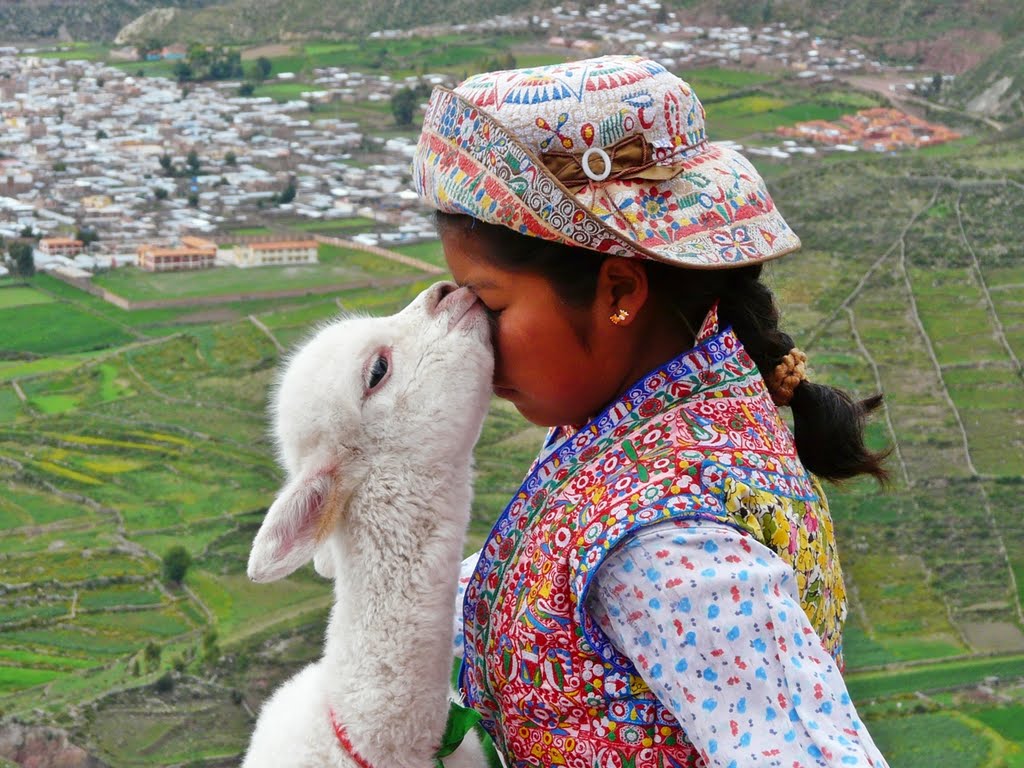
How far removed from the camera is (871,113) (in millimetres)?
20391

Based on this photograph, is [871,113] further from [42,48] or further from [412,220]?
[42,48]

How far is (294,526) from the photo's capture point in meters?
1.07

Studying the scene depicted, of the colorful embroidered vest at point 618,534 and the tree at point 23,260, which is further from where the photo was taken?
the tree at point 23,260

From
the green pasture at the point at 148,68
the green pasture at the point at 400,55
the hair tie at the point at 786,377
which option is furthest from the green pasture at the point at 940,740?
the green pasture at the point at 148,68

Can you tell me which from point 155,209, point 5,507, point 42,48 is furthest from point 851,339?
point 42,48

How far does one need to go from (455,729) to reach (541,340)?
35 centimetres

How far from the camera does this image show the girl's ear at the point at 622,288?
1083 mm

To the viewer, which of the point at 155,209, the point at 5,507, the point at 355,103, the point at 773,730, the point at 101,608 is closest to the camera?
the point at 773,730

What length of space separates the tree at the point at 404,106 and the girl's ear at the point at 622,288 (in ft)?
74.6

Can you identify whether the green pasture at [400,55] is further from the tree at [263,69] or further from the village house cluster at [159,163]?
the village house cluster at [159,163]

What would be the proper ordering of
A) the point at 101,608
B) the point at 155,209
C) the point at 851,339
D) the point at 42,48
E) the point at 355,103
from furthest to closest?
the point at 42,48, the point at 355,103, the point at 155,209, the point at 851,339, the point at 101,608

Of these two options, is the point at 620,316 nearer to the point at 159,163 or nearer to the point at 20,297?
the point at 20,297

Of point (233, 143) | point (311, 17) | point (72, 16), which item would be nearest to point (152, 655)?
point (233, 143)

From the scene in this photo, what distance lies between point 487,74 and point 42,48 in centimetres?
3201
